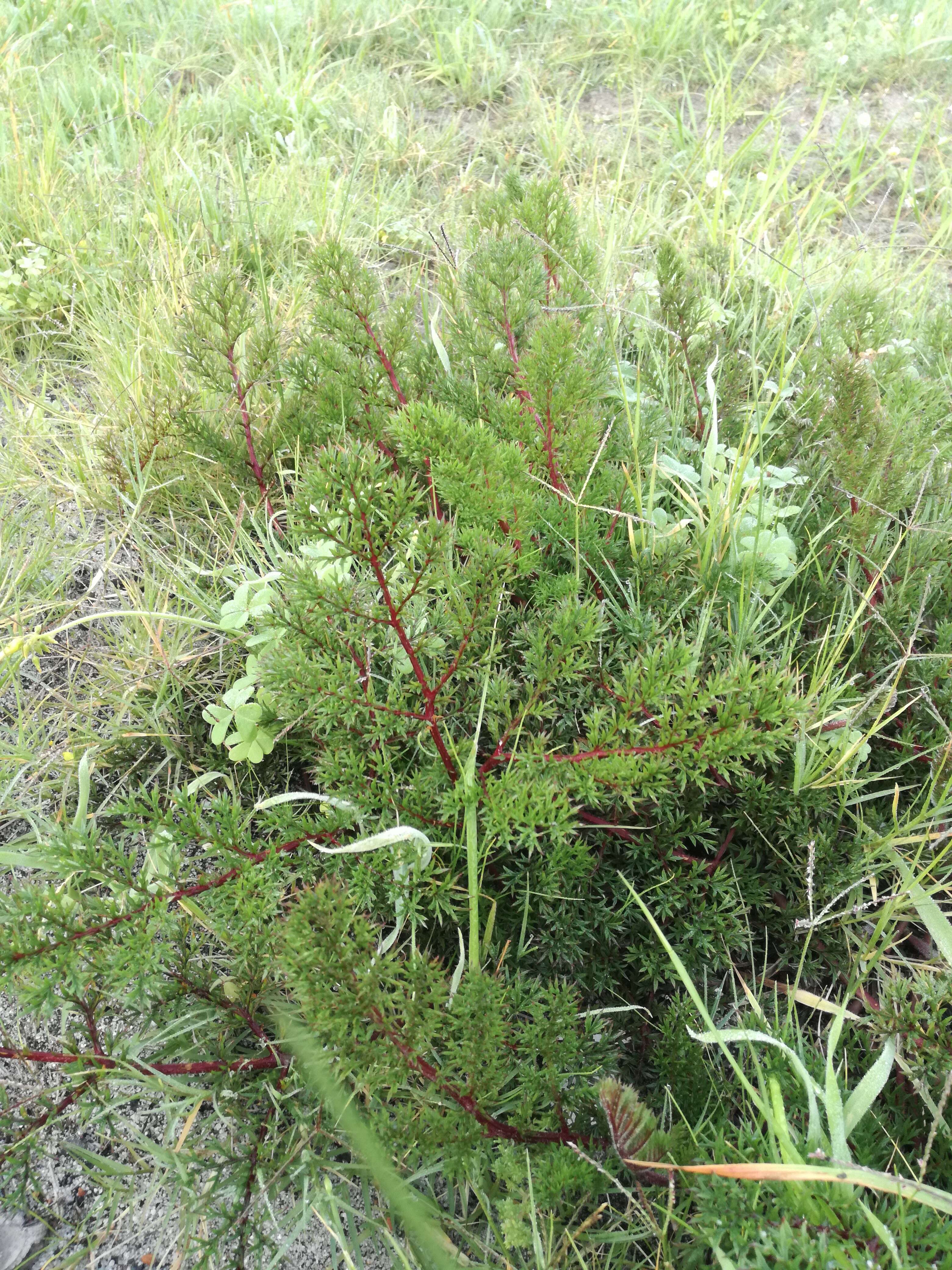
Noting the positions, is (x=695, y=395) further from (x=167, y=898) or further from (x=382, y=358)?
(x=167, y=898)

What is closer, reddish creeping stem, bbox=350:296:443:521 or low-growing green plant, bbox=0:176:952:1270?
low-growing green plant, bbox=0:176:952:1270

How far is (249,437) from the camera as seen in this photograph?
2.09 m

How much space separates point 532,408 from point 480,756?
0.69 m

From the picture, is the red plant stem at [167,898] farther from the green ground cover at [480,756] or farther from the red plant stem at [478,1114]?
the red plant stem at [478,1114]

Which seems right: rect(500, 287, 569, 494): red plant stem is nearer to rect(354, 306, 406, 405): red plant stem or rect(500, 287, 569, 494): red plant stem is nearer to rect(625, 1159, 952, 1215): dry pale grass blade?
rect(354, 306, 406, 405): red plant stem

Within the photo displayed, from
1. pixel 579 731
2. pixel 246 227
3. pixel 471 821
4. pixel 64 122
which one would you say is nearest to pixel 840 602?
pixel 579 731

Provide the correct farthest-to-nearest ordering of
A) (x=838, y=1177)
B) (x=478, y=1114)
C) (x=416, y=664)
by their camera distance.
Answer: (x=416, y=664), (x=478, y=1114), (x=838, y=1177)

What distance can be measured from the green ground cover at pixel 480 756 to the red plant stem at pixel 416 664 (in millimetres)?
10

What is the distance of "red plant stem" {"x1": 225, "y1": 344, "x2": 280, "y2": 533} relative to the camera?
6.79 feet

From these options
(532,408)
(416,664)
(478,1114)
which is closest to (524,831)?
(416,664)

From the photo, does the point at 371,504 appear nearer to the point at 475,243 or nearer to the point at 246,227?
the point at 475,243

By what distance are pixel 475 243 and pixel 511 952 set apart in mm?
1699

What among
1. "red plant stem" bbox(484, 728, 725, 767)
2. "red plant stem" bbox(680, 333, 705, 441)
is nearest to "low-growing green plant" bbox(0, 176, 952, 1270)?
"red plant stem" bbox(484, 728, 725, 767)

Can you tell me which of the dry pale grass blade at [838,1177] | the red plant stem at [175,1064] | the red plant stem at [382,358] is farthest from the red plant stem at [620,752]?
the red plant stem at [382,358]
